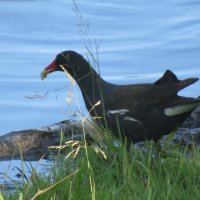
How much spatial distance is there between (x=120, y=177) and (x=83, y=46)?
485cm

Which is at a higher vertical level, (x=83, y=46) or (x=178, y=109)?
(x=83, y=46)

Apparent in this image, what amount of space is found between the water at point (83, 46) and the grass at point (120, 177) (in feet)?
5.39

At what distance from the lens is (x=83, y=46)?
10.7 metres

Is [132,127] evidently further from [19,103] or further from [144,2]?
[144,2]

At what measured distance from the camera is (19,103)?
9242 mm

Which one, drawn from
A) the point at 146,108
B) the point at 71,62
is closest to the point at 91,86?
the point at 71,62

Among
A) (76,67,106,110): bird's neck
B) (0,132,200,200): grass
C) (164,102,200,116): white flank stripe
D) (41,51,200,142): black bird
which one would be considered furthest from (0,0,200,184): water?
(0,132,200,200): grass

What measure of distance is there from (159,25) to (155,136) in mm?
5239

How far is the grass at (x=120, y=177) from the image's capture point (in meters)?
5.36

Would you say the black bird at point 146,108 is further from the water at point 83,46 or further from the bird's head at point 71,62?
the water at point 83,46

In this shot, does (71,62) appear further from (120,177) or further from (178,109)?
(120,177)

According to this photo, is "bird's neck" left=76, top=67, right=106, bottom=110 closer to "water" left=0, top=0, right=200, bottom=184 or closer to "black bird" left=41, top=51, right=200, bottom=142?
"black bird" left=41, top=51, right=200, bottom=142

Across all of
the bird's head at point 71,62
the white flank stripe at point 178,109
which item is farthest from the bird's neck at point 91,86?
the white flank stripe at point 178,109

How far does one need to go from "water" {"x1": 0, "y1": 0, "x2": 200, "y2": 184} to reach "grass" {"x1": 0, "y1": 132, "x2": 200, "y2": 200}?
164 cm
